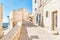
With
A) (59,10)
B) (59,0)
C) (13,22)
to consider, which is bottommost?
(13,22)

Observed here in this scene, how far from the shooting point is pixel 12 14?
103 feet

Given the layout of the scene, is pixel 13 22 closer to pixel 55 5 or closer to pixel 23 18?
pixel 23 18

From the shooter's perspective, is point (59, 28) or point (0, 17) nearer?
point (59, 28)

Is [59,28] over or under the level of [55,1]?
under

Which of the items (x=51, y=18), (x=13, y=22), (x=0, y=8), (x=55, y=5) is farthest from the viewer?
(x=13, y=22)

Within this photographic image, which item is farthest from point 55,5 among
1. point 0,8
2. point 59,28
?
point 0,8

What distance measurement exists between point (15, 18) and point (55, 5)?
69.3 feet

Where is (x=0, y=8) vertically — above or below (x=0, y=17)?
above

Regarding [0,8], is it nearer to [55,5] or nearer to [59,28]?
[55,5]

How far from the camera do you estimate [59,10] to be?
10.4m

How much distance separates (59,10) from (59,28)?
1588mm

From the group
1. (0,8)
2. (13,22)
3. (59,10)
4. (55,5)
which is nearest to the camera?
(59,10)

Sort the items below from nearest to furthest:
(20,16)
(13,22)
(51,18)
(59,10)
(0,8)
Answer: (59,10), (51,18), (0,8), (13,22), (20,16)

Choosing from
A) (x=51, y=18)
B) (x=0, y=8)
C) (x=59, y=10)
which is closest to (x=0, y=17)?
(x=0, y=8)
